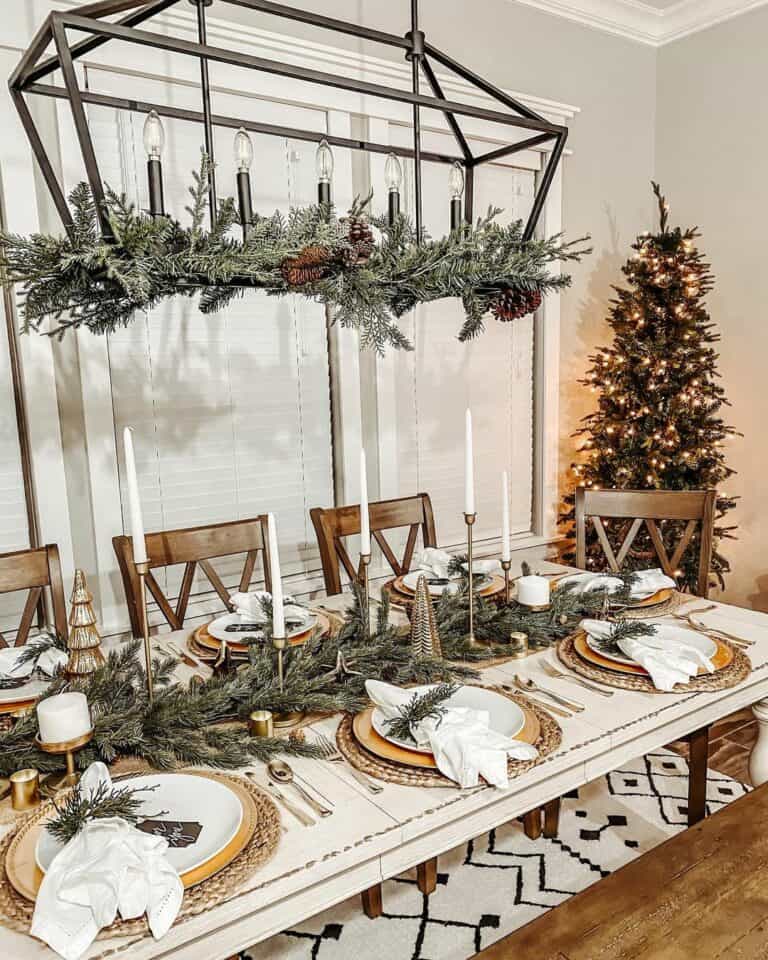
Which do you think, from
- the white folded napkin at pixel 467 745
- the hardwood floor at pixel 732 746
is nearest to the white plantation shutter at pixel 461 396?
the hardwood floor at pixel 732 746

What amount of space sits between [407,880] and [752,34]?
11.9ft

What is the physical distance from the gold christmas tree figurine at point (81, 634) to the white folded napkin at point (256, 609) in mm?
478

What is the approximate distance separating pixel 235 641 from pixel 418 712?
0.64 m

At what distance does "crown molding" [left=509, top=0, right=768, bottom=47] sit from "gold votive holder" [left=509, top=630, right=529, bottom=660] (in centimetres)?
282

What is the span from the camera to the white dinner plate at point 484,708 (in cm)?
129

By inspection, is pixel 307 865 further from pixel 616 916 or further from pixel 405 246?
pixel 405 246

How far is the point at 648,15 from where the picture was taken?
3580mm

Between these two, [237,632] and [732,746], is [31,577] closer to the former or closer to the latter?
[237,632]

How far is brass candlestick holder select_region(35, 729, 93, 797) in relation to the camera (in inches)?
46.4

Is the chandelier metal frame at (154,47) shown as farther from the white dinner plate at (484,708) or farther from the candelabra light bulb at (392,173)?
the white dinner plate at (484,708)

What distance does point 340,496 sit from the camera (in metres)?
3.04

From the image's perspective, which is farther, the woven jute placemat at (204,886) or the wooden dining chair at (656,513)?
the wooden dining chair at (656,513)

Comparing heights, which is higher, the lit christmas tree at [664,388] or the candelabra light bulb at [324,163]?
the candelabra light bulb at [324,163]

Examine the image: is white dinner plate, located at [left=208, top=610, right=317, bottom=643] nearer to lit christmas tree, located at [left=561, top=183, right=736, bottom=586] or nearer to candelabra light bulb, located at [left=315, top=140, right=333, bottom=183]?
candelabra light bulb, located at [left=315, top=140, right=333, bottom=183]
